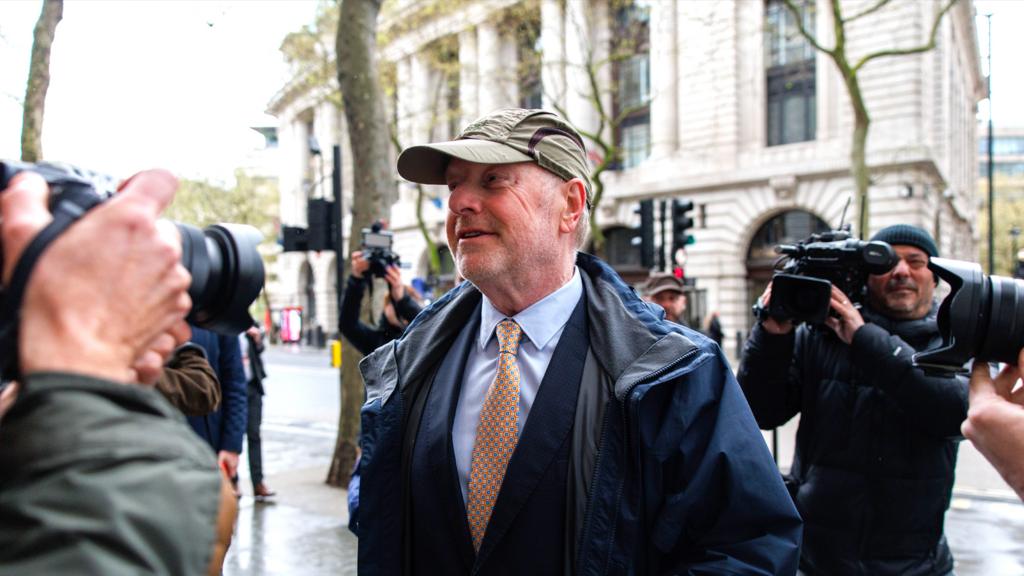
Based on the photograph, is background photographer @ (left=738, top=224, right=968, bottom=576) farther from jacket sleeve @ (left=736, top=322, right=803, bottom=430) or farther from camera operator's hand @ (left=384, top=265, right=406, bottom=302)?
camera operator's hand @ (left=384, top=265, right=406, bottom=302)

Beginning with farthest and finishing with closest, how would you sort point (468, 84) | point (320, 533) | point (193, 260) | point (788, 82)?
point (468, 84) < point (788, 82) < point (320, 533) < point (193, 260)

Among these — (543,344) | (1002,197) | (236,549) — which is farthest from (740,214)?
(1002,197)

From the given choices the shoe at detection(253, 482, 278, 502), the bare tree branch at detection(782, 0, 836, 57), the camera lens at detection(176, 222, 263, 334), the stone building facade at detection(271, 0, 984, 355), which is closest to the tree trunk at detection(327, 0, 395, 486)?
the shoe at detection(253, 482, 278, 502)

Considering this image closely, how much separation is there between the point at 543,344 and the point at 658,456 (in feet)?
1.78

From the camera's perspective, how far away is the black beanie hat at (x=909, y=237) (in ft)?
11.4

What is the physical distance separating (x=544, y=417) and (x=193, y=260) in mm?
1086

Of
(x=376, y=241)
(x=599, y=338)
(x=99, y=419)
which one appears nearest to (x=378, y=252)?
(x=376, y=241)

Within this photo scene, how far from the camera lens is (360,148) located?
309 inches

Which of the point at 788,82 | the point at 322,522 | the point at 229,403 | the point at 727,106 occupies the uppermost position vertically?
the point at 788,82

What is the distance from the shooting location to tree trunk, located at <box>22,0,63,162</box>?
5.39 m

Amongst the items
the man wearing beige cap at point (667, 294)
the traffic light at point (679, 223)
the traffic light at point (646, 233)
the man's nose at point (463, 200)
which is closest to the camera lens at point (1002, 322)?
the man's nose at point (463, 200)

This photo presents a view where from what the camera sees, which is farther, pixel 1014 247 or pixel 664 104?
pixel 1014 247

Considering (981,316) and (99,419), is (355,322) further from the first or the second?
(99,419)

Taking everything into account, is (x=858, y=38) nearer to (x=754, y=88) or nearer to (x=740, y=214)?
(x=754, y=88)
